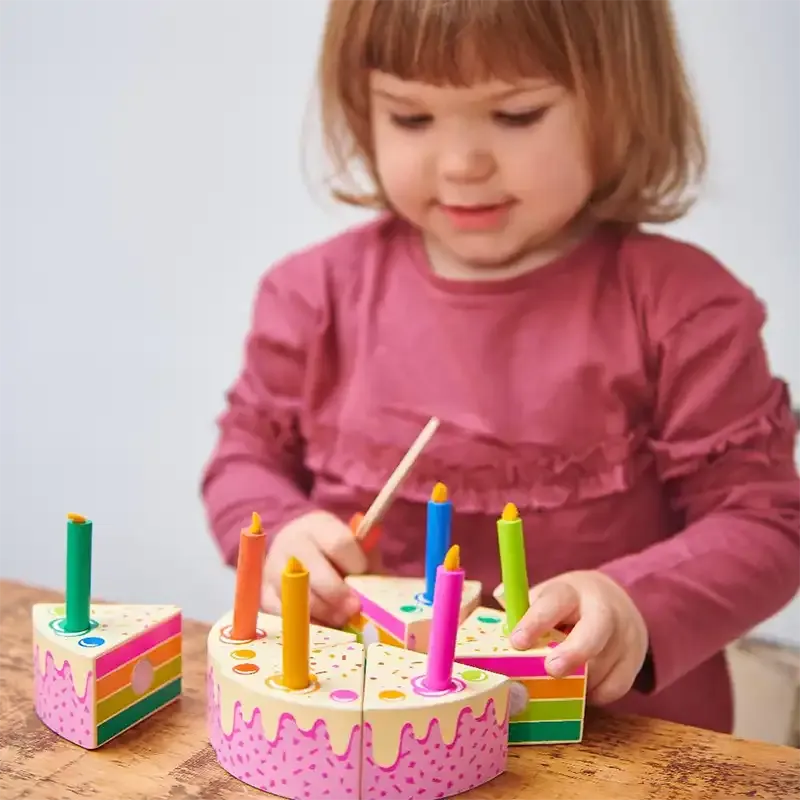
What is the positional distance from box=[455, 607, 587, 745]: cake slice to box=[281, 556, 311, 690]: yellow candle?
0.08 metres

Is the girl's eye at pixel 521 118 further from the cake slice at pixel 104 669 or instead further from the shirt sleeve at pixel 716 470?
the cake slice at pixel 104 669

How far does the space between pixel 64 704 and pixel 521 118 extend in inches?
15.8

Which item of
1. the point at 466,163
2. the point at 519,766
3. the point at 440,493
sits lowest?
the point at 519,766

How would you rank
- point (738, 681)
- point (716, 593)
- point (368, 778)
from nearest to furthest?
point (368, 778), point (716, 593), point (738, 681)

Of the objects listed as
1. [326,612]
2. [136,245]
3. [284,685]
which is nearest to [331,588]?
[326,612]

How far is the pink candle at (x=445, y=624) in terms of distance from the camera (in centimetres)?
48

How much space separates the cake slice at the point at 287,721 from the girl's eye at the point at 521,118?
1.03 ft

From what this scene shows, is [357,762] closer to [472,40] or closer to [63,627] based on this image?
[63,627]

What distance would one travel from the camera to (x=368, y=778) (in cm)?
47

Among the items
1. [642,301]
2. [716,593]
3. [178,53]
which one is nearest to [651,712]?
[716,593]

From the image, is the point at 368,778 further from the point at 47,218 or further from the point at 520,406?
the point at 47,218

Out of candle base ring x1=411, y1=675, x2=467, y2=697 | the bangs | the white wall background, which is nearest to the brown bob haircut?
the bangs

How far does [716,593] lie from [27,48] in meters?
0.83

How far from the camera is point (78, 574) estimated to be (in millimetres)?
536
